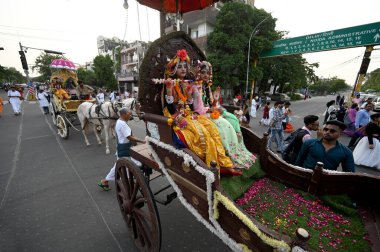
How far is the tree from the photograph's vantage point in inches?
1061

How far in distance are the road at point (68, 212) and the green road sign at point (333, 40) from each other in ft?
52.9

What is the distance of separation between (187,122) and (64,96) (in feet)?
23.6

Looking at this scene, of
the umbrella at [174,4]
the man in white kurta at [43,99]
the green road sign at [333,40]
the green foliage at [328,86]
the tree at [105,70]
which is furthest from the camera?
the green foliage at [328,86]

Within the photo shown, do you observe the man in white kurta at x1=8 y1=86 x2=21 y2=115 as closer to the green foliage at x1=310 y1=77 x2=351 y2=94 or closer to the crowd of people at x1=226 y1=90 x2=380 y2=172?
the crowd of people at x1=226 y1=90 x2=380 y2=172

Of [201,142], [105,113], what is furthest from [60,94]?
[201,142]

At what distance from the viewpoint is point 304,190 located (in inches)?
79.3

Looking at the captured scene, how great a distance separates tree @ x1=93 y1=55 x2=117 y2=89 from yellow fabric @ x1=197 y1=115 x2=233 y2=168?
2958 cm

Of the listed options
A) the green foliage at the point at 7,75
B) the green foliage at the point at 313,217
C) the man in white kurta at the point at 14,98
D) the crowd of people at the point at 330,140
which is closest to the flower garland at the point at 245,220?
the green foliage at the point at 313,217

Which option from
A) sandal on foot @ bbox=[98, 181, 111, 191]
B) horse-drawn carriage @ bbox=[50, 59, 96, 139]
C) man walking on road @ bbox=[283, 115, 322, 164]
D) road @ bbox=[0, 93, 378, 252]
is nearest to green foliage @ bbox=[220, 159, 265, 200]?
road @ bbox=[0, 93, 378, 252]

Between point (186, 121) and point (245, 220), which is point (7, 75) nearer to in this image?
point (186, 121)

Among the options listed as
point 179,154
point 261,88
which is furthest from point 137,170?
point 261,88

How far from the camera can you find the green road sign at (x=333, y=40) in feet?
38.9

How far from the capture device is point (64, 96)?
7.09 metres

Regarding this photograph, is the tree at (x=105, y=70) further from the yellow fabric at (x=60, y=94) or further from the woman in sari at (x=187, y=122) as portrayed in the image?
the woman in sari at (x=187, y=122)
